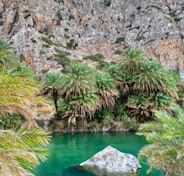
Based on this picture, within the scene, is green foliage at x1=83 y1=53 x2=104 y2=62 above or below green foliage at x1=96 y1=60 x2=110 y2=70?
above

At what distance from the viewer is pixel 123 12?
177ft

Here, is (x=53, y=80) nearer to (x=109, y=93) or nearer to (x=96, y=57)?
(x=109, y=93)

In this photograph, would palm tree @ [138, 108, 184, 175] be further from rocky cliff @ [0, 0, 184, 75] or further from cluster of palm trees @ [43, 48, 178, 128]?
rocky cliff @ [0, 0, 184, 75]

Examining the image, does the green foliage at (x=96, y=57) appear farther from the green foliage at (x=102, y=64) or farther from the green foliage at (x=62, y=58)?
the green foliage at (x=62, y=58)

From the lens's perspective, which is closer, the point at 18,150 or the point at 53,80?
the point at 18,150

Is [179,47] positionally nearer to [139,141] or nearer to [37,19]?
[37,19]

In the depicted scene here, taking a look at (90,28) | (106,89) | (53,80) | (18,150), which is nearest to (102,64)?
(90,28)

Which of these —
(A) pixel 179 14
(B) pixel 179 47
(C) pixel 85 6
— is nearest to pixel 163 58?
(B) pixel 179 47

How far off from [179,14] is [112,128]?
27.5 meters

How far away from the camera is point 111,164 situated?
14312 mm

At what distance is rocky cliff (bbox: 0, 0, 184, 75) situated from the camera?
146ft

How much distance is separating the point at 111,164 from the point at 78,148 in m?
6.17

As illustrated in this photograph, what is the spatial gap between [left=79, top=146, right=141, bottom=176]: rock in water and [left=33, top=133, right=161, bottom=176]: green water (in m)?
0.41

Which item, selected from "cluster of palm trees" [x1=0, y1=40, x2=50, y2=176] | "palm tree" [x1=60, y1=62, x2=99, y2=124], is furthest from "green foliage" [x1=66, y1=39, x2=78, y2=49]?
"cluster of palm trees" [x1=0, y1=40, x2=50, y2=176]
